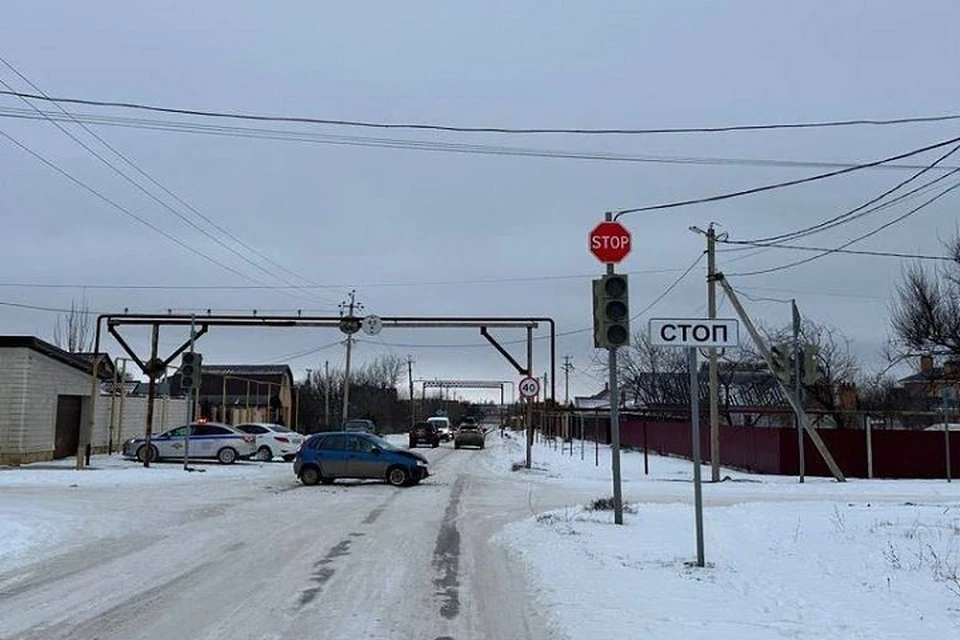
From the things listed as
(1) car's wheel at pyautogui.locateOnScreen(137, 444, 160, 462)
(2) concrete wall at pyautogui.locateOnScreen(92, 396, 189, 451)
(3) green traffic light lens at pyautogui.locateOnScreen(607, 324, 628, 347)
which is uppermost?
(3) green traffic light lens at pyautogui.locateOnScreen(607, 324, 628, 347)

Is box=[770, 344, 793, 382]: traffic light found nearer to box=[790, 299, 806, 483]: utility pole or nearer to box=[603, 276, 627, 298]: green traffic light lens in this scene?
box=[790, 299, 806, 483]: utility pole

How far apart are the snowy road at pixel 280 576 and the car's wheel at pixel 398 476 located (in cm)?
475

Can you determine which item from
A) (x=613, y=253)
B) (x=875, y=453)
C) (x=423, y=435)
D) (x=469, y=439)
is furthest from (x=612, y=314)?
(x=423, y=435)

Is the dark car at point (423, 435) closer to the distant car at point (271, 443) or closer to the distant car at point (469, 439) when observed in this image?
the distant car at point (469, 439)

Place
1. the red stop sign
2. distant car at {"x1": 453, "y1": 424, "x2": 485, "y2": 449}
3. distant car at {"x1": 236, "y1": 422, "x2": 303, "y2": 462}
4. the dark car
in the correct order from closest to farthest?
the red stop sign < distant car at {"x1": 236, "y1": 422, "x2": 303, "y2": 462} < the dark car < distant car at {"x1": 453, "y1": 424, "x2": 485, "y2": 449}

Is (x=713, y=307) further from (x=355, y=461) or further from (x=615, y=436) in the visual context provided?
(x=615, y=436)

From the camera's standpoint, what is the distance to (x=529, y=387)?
34.3m

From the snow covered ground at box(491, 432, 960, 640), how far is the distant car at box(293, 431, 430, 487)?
8.00 meters

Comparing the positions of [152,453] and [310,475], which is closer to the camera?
[310,475]

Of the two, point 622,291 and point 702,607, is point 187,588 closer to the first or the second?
point 702,607

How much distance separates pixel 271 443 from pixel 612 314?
1035 inches

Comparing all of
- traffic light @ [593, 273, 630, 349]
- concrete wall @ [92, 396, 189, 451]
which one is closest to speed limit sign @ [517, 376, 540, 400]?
concrete wall @ [92, 396, 189, 451]

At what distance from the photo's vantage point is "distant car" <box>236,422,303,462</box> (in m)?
38.7

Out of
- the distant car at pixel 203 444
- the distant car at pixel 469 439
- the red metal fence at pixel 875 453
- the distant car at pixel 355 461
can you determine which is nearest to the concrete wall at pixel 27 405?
the distant car at pixel 203 444
